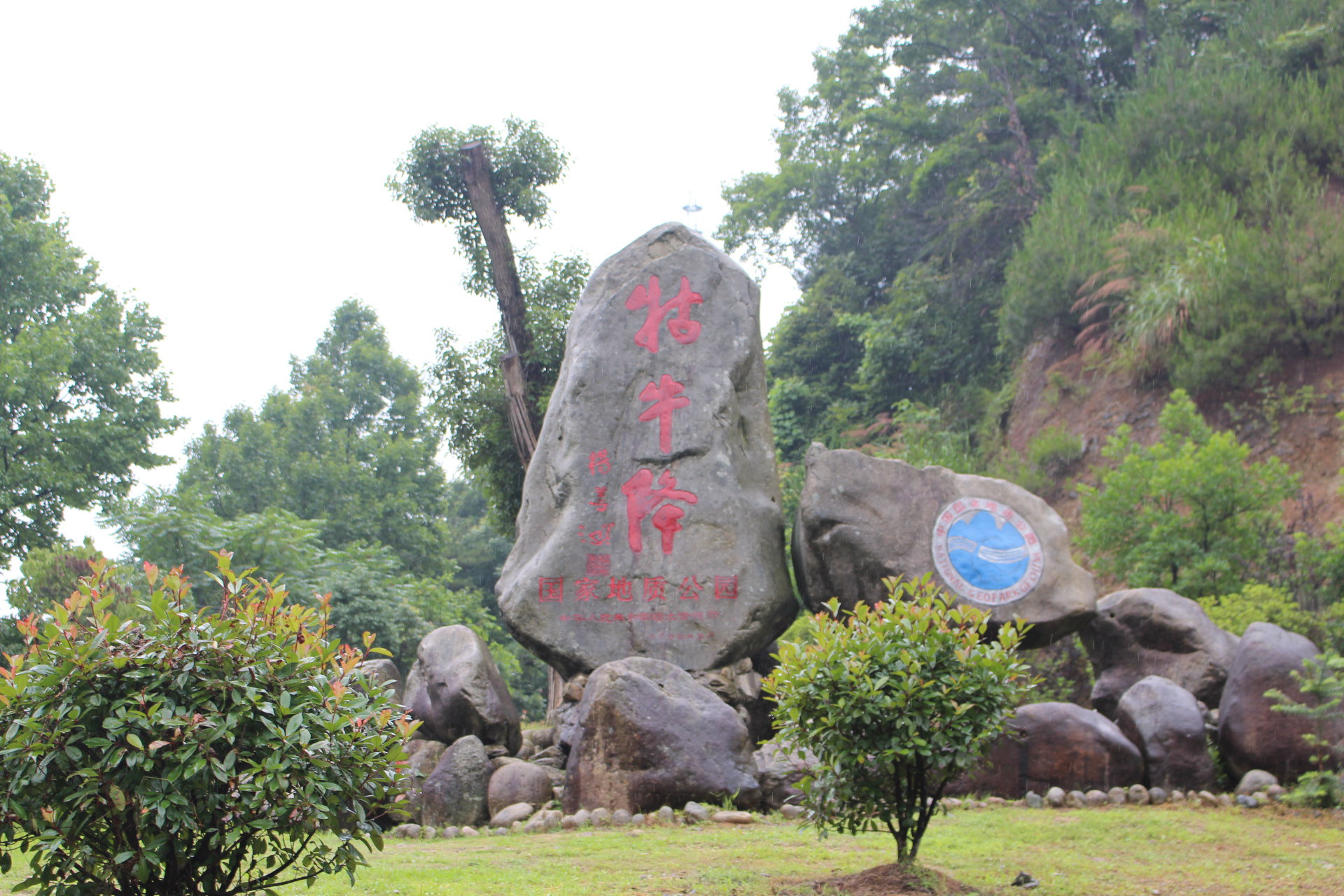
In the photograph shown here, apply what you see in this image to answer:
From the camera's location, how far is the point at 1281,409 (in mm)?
12648

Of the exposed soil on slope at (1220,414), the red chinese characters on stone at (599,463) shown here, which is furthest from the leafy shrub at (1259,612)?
the red chinese characters on stone at (599,463)

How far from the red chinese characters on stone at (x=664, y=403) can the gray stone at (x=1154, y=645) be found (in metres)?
3.94

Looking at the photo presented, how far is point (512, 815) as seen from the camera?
6781 mm

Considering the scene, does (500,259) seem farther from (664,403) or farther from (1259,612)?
(1259,612)

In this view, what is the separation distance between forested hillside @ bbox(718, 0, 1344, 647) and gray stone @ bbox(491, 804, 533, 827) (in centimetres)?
636

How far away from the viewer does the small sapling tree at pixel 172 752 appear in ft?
9.20

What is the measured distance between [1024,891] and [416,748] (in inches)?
205

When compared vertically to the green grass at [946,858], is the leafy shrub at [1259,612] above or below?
above

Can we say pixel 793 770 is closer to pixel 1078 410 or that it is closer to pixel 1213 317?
pixel 1213 317

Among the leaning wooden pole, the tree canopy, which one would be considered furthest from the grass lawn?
the tree canopy

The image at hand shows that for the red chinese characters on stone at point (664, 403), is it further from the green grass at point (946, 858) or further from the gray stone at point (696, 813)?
the green grass at point (946, 858)

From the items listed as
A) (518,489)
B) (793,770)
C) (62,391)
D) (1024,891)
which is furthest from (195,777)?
(62,391)

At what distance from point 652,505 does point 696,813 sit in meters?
3.24

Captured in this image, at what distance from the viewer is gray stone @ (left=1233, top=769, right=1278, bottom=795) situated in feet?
22.2
